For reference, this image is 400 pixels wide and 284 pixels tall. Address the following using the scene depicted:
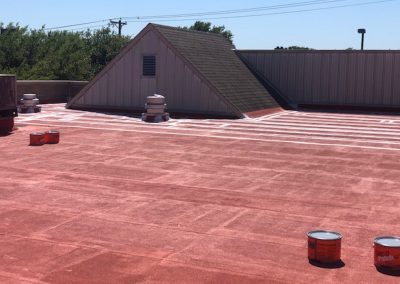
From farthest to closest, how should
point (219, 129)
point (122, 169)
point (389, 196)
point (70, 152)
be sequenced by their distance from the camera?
point (219, 129), point (70, 152), point (122, 169), point (389, 196)

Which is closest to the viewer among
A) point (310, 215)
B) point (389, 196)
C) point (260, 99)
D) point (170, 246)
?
point (170, 246)

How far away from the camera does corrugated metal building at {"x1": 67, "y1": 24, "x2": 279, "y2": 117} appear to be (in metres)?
30.4

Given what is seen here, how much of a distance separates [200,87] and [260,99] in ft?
15.9

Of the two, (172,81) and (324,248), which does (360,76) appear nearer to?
(172,81)

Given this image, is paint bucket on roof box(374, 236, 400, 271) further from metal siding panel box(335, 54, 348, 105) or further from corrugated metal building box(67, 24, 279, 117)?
metal siding panel box(335, 54, 348, 105)

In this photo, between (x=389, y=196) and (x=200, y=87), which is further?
(x=200, y=87)

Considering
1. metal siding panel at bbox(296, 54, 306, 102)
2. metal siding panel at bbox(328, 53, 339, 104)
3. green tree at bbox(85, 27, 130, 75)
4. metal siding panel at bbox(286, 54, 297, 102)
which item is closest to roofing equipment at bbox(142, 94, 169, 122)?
metal siding panel at bbox(286, 54, 297, 102)

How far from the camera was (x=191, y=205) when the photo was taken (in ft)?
41.0

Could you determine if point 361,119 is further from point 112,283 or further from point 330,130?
point 112,283

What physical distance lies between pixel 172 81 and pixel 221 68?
12.1 ft

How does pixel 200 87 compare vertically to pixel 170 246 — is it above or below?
above

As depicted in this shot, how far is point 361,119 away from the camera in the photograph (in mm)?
31094

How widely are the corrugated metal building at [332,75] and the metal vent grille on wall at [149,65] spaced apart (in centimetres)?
889

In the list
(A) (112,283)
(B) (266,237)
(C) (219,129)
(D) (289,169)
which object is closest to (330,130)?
(C) (219,129)
